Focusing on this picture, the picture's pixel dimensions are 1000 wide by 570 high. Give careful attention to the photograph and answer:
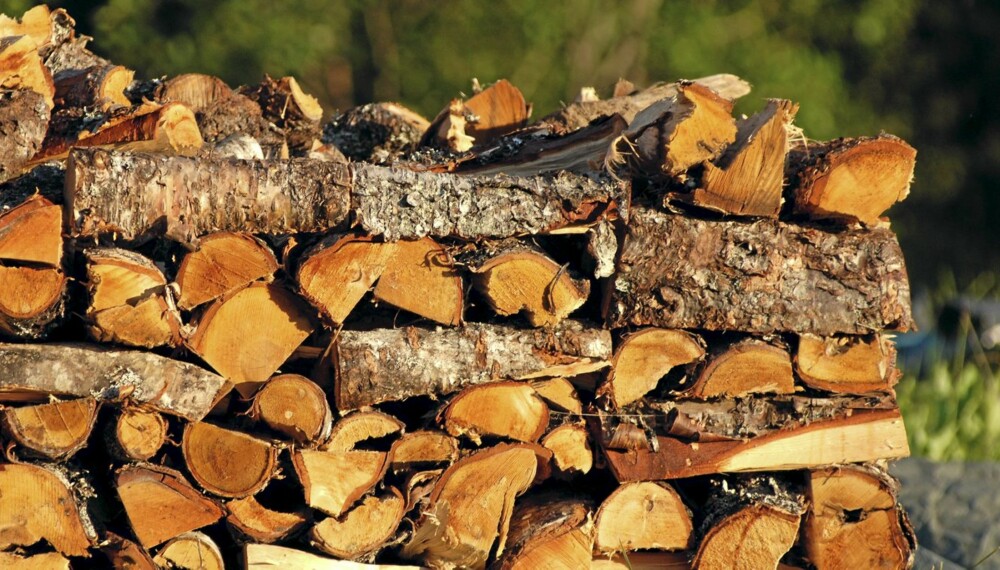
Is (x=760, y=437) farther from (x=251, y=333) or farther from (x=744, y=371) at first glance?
(x=251, y=333)

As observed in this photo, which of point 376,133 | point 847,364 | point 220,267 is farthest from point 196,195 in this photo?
point 847,364

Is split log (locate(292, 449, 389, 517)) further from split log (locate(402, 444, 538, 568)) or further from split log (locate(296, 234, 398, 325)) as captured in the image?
split log (locate(296, 234, 398, 325))

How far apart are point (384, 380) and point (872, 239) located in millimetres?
1311

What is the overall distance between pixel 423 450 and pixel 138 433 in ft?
2.21

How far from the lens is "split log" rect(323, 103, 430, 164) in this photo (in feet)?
11.7

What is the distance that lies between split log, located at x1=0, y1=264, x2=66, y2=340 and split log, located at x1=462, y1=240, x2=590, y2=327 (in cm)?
93

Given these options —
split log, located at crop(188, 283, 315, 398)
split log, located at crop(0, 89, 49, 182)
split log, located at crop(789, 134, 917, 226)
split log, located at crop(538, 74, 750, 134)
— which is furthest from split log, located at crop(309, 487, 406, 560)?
split log, located at crop(538, 74, 750, 134)

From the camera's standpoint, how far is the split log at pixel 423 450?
8.63 ft

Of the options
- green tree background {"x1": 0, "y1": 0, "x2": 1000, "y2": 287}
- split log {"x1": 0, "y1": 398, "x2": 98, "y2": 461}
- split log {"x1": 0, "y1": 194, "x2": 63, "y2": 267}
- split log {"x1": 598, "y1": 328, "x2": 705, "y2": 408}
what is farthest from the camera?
green tree background {"x1": 0, "y1": 0, "x2": 1000, "y2": 287}

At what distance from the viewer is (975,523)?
143 inches

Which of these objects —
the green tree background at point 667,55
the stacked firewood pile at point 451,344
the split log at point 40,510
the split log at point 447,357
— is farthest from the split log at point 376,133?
the green tree background at point 667,55

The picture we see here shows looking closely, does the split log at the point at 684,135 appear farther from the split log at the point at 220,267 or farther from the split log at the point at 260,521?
the split log at the point at 260,521

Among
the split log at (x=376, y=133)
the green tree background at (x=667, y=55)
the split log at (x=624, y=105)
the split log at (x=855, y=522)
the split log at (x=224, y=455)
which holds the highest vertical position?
the split log at (x=624, y=105)

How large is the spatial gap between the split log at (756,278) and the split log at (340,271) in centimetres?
61
